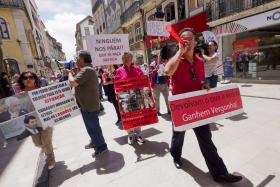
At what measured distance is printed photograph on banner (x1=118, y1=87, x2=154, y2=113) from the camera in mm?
3887

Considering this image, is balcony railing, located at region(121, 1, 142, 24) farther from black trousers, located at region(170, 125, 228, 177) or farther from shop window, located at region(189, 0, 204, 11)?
black trousers, located at region(170, 125, 228, 177)

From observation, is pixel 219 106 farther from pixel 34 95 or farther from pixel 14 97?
pixel 14 97

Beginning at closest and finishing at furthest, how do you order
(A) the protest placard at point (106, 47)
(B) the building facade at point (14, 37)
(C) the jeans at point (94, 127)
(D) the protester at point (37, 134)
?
(D) the protester at point (37, 134)
(C) the jeans at point (94, 127)
(A) the protest placard at point (106, 47)
(B) the building facade at point (14, 37)

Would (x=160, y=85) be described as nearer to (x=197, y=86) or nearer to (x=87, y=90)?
(x=87, y=90)

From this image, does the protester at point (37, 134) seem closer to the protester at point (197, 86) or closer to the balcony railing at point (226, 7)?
the protester at point (197, 86)

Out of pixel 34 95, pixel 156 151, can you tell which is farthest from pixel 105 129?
pixel 34 95

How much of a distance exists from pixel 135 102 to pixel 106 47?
1.75m

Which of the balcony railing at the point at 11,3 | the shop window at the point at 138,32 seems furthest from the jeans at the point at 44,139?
the balcony railing at the point at 11,3

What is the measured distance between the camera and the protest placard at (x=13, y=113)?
3.04 meters

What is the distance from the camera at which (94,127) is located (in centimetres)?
367

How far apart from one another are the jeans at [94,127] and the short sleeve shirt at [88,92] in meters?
0.12

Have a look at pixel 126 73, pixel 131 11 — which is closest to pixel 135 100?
pixel 126 73

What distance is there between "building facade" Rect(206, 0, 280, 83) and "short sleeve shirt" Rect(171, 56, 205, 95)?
8.02m

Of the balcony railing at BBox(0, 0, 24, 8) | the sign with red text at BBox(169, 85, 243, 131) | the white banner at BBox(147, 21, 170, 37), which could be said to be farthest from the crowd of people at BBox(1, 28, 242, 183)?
the balcony railing at BBox(0, 0, 24, 8)
